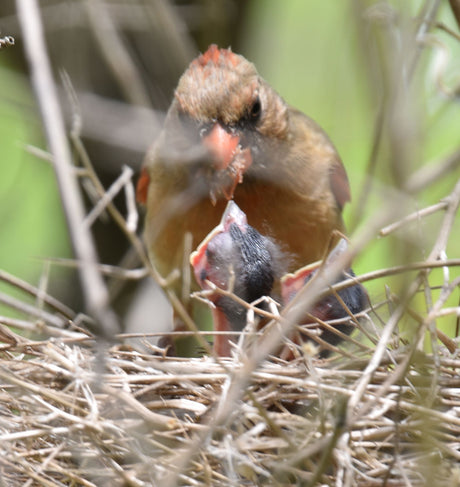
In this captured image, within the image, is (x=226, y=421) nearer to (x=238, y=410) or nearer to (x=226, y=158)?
(x=238, y=410)

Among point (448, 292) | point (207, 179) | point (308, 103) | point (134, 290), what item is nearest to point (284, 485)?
point (448, 292)

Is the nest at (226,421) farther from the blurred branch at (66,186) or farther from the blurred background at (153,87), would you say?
the blurred branch at (66,186)

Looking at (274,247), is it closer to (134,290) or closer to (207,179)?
(207,179)

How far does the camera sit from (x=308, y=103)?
7434mm

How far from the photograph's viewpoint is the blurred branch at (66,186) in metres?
1.71

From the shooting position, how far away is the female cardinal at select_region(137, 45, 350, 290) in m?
3.75

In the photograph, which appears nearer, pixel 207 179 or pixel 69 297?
pixel 207 179

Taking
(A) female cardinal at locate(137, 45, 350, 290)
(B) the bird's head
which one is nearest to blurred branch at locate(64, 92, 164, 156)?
(A) female cardinal at locate(137, 45, 350, 290)

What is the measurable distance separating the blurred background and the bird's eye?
378 millimetres

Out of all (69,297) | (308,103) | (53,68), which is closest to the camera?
(53,68)

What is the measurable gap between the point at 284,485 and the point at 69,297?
327 cm

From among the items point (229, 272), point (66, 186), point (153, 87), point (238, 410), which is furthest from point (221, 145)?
point (66, 186)

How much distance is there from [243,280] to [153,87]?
2178 millimetres

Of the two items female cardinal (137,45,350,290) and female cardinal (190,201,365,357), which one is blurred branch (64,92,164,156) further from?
female cardinal (190,201,365,357)
